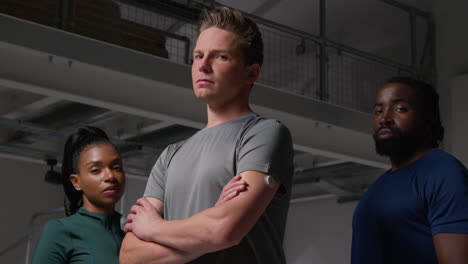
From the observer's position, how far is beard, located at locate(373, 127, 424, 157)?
193 centimetres

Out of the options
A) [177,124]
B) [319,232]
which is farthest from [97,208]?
[319,232]

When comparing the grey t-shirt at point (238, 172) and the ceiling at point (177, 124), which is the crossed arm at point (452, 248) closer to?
the grey t-shirt at point (238, 172)

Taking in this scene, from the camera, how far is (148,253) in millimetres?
1456

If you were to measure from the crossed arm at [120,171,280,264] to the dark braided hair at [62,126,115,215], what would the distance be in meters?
1.05

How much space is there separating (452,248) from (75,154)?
4.97ft

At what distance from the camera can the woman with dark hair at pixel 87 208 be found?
7.25 feet

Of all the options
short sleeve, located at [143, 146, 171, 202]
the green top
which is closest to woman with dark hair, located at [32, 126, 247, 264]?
the green top

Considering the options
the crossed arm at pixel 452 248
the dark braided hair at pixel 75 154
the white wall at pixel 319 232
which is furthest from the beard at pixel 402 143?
the white wall at pixel 319 232

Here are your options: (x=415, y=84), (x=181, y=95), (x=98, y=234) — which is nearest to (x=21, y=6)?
(x=181, y=95)

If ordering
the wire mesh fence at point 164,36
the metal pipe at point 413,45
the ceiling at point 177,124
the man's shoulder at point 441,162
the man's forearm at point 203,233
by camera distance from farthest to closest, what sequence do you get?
the metal pipe at point 413,45, the ceiling at point 177,124, the wire mesh fence at point 164,36, the man's shoulder at point 441,162, the man's forearm at point 203,233

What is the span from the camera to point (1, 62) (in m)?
4.25

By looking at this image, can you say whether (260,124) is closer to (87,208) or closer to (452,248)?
(452,248)

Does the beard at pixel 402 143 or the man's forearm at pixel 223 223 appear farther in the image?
the beard at pixel 402 143

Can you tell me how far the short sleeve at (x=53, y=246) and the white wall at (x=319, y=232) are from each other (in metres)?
7.38
